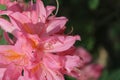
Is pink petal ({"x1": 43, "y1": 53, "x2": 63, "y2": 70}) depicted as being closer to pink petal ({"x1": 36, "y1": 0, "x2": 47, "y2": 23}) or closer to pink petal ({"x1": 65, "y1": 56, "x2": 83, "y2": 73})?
pink petal ({"x1": 65, "y1": 56, "x2": 83, "y2": 73})

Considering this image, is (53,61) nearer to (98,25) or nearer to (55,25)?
(55,25)

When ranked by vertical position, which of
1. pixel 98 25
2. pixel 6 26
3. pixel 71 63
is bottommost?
pixel 98 25

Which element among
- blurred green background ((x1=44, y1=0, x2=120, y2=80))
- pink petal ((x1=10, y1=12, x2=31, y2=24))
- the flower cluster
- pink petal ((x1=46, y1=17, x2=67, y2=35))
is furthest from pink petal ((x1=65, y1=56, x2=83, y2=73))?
blurred green background ((x1=44, y1=0, x2=120, y2=80))

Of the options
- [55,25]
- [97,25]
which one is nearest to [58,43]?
[55,25]

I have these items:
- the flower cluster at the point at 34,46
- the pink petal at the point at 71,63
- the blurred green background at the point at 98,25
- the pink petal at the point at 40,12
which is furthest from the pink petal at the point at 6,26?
the blurred green background at the point at 98,25

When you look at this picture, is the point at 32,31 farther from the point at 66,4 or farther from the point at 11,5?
the point at 66,4

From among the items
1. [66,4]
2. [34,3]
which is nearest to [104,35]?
[66,4]

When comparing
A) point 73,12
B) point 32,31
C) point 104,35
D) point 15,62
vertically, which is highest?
point 32,31
